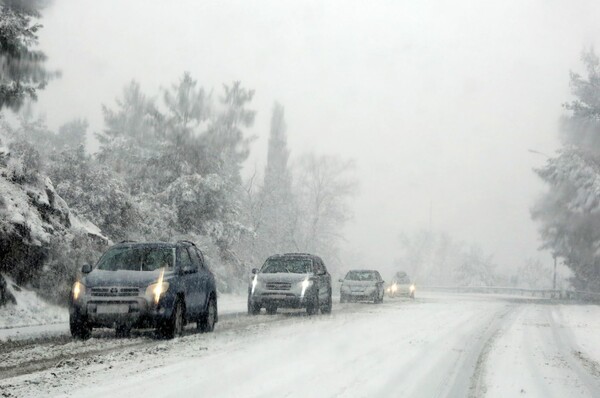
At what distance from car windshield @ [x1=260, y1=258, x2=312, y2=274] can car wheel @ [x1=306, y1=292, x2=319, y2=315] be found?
0.93 meters

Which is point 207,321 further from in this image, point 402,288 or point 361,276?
point 402,288

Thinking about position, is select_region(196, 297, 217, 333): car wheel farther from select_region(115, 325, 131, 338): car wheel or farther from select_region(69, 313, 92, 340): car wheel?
select_region(69, 313, 92, 340): car wheel

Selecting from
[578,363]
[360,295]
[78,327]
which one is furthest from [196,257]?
[360,295]

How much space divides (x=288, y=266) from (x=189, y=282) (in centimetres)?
754

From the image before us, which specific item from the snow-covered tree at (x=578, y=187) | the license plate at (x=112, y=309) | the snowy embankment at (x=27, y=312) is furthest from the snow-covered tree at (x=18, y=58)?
the snow-covered tree at (x=578, y=187)

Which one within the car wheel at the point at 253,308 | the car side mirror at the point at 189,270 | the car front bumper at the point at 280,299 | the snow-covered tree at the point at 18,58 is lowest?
the car wheel at the point at 253,308

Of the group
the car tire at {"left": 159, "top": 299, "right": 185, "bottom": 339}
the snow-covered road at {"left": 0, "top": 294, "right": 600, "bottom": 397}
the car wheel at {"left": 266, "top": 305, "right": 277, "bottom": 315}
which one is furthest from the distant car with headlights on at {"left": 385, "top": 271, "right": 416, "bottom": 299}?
the car tire at {"left": 159, "top": 299, "right": 185, "bottom": 339}

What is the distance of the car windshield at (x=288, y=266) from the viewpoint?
20.0 m

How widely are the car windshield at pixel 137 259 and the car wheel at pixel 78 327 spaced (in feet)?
4.45

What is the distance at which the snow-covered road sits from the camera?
7.08 m

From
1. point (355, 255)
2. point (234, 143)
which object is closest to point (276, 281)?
point (234, 143)

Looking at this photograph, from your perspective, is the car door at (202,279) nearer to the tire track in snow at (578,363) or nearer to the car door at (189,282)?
the car door at (189,282)

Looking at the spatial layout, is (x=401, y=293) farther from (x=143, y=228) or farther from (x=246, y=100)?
(x=143, y=228)

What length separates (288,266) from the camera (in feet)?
66.1
